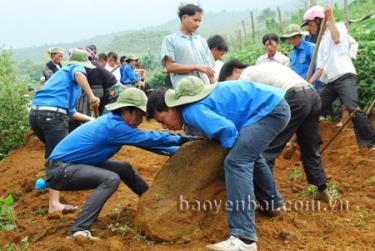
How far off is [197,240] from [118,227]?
741 millimetres

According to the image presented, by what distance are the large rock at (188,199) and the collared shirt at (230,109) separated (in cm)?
44

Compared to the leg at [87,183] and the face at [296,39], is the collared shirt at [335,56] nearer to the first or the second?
the face at [296,39]

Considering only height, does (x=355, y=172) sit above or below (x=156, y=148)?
below

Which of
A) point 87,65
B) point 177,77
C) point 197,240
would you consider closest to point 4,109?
point 87,65

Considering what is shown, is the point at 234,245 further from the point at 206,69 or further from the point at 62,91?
the point at 62,91

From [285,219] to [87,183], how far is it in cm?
171

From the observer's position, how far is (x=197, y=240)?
160 inches

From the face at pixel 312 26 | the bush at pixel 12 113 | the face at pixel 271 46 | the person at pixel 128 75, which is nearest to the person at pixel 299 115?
the face at pixel 312 26

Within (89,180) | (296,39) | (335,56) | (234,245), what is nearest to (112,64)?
(296,39)

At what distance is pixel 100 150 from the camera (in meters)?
4.48

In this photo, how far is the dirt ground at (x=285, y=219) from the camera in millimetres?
3973

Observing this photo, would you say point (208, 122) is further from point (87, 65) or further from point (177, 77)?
point (87, 65)

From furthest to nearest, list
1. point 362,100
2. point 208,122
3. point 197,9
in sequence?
point 362,100 → point 197,9 → point 208,122

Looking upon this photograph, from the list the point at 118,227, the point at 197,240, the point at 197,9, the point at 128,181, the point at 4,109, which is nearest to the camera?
the point at 197,240
